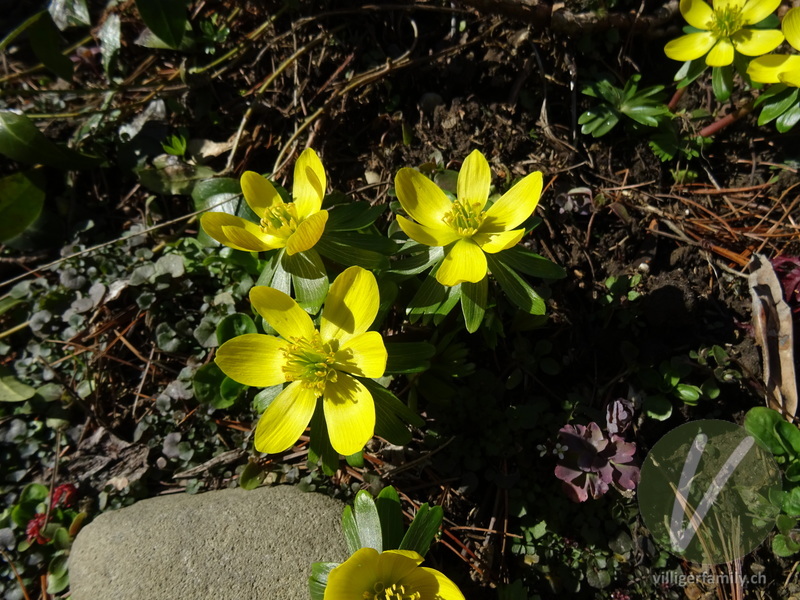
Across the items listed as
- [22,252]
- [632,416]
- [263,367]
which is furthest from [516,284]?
[22,252]

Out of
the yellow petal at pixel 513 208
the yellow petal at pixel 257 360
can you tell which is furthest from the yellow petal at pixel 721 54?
the yellow petal at pixel 257 360

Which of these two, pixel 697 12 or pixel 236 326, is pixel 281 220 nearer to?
pixel 236 326

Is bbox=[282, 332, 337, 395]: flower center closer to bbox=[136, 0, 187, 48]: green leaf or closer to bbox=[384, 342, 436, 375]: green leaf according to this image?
bbox=[384, 342, 436, 375]: green leaf

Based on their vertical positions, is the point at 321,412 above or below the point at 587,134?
below

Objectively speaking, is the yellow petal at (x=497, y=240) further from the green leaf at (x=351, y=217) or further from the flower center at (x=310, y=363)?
the flower center at (x=310, y=363)

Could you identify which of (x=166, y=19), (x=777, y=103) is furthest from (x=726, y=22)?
(x=166, y=19)

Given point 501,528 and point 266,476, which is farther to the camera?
point 266,476

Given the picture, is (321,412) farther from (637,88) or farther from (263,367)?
(637,88)
